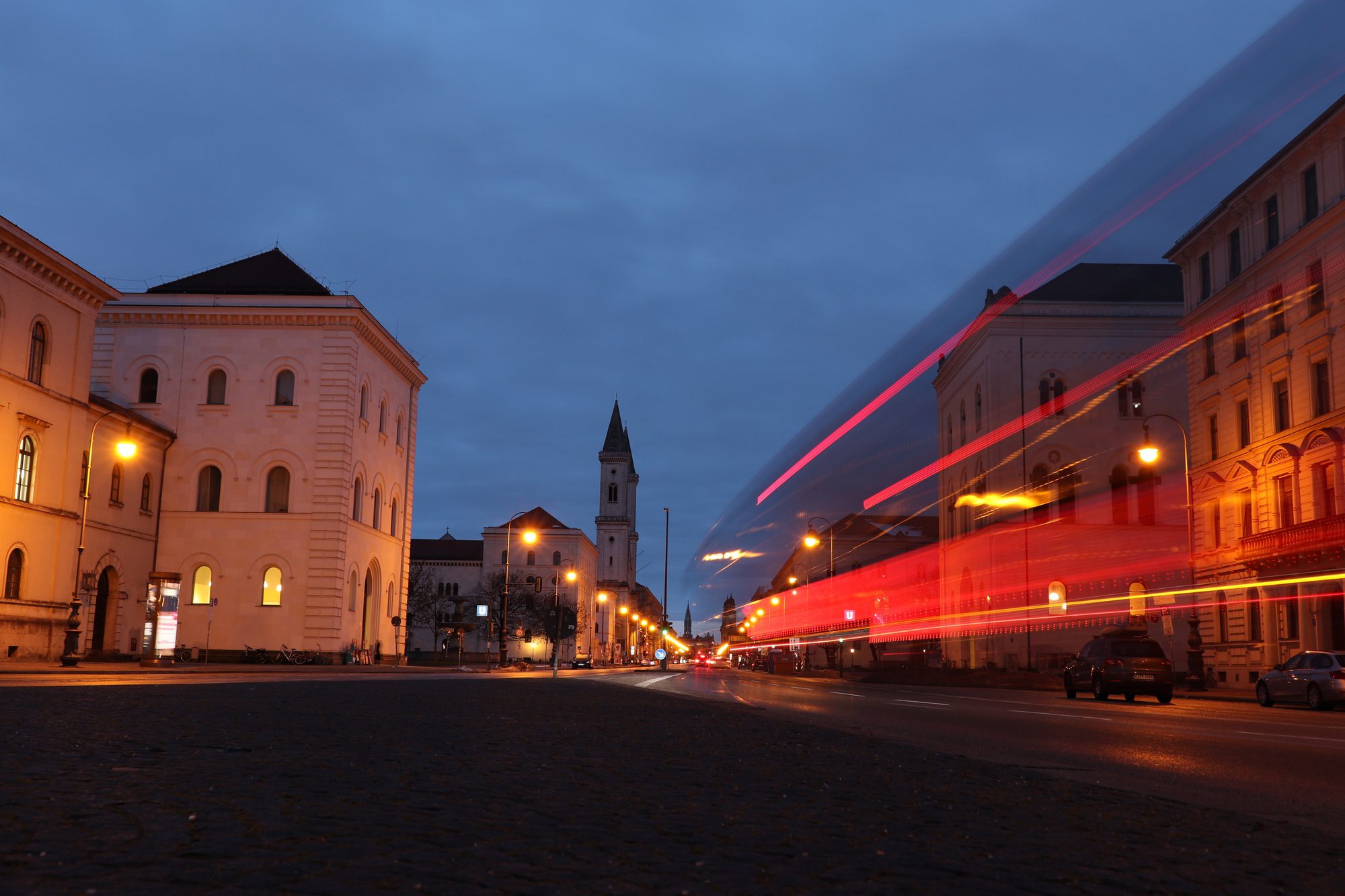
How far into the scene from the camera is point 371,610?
203 feet

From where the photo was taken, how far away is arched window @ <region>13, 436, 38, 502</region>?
4141 cm

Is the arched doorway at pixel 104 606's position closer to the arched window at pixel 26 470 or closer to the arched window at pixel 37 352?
the arched window at pixel 26 470

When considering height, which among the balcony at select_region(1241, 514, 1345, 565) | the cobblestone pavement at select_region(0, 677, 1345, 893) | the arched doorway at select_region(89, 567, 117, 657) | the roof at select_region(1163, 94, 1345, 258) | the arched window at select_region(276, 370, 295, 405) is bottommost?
the cobblestone pavement at select_region(0, 677, 1345, 893)

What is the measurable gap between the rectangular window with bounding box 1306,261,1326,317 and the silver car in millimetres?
16323

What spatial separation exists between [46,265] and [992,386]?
50.6m

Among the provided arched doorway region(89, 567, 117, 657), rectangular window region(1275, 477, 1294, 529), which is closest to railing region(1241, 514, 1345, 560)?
rectangular window region(1275, 477, 1294, 529)

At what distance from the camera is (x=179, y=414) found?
56.7 metres

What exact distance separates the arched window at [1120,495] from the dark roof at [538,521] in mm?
74458

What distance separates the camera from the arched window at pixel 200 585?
181ft

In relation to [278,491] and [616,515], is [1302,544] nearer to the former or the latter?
[278,491]

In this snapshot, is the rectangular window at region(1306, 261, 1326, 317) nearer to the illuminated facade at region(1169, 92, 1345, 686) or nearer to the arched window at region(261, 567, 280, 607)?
the illuminated facade at region(1169, 92, 1345, 686)

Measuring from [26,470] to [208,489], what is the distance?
1439cm

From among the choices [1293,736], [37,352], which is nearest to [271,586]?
[37,352]

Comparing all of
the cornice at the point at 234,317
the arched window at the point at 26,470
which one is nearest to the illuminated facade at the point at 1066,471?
the cornice at the point at 234,317
